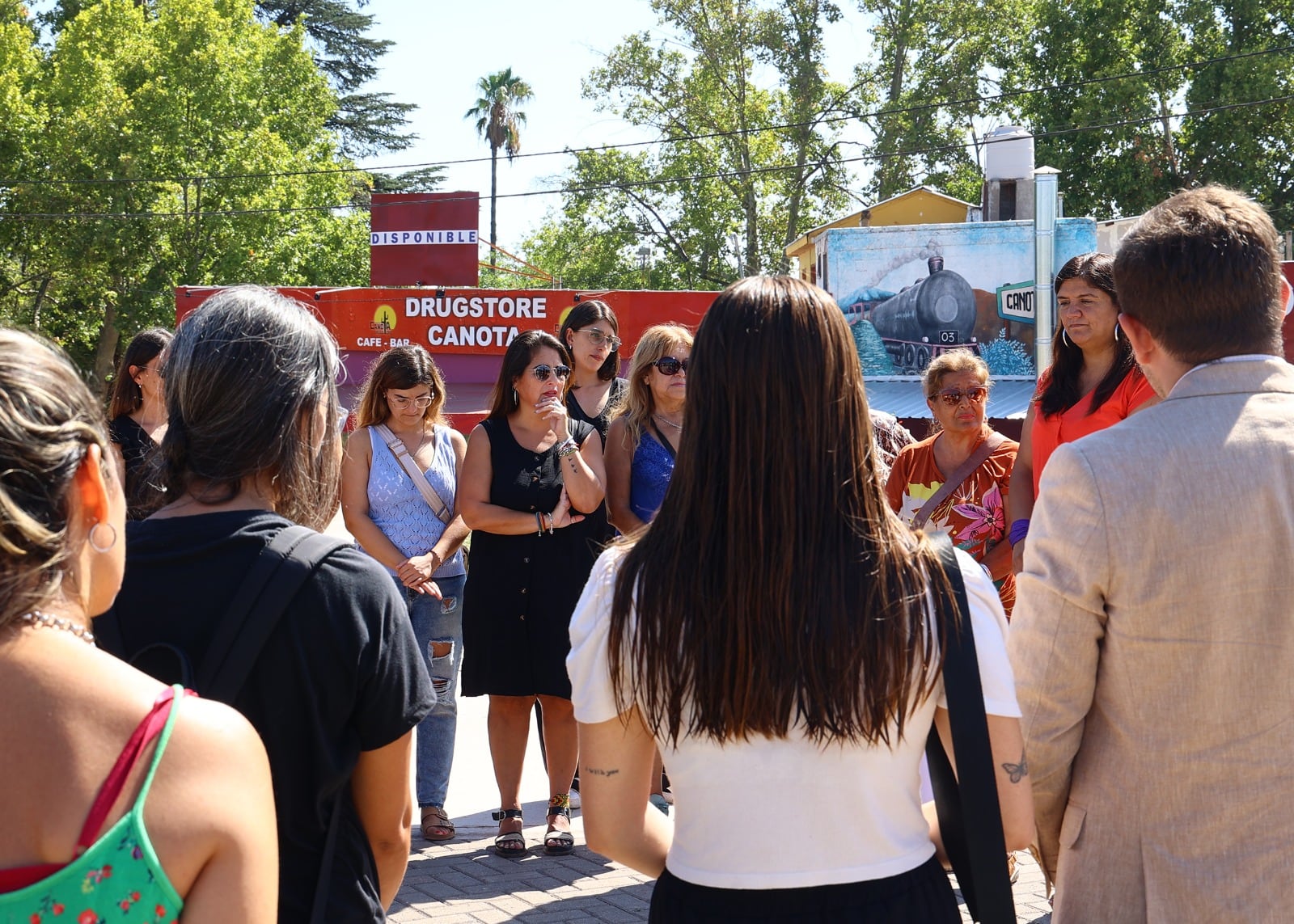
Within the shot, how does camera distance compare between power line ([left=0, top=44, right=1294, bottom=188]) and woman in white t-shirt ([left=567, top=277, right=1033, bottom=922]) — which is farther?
power line ([left=0, top=44, right=1294, bottom=188])

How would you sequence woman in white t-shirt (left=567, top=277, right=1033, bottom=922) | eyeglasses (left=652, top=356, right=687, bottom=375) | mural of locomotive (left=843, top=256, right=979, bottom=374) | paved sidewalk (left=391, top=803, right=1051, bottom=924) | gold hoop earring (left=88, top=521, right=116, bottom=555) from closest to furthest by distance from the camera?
gold hoop earring (left=88, top=521, right=116, bottom=555), woman in white t-shirt (left=567, top=277, right=1033, bottom=922), paved sidewalk (left=391, top=803, right=1051, bottom=924), eyeglasses (left=652, top=356, right=687, bottom=375), mural of locomotive (left=843, top=256, right=979, bottom=374)

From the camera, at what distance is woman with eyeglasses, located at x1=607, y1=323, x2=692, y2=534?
526cm

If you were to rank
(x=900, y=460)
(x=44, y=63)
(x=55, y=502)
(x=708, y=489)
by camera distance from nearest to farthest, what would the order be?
1. (x=55, y=502)
2. (x=708, y=489)
3. (x=900, y=460)
4. (x=44, y=63)

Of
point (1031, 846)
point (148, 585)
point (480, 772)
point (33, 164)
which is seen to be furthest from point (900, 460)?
point (33, 164)

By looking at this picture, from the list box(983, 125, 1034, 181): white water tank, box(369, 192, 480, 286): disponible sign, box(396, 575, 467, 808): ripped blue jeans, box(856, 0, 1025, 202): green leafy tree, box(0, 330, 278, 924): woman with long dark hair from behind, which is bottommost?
box(396, 575, 467, 808): ripped blue jeans

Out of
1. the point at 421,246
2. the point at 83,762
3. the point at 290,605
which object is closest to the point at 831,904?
the point at 290,605

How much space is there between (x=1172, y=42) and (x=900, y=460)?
38.5 m

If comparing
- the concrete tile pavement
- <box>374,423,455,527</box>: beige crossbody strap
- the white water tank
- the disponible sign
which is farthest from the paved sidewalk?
the disponible sign

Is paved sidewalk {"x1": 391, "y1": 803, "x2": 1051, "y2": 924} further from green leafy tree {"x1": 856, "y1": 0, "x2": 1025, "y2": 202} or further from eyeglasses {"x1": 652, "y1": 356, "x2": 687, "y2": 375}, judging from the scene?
green leafy tree {"x1": 856, "y1": 0, "x2": 1025, "y2": 202}

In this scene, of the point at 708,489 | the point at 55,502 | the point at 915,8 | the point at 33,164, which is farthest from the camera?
the point at 915,8

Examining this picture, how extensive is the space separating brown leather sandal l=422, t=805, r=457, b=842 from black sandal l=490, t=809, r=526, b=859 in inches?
10.1

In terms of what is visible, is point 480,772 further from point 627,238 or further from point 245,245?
point 627,238

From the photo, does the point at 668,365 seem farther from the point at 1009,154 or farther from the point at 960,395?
the point at 1009,154

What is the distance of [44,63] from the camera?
37.0 meters
